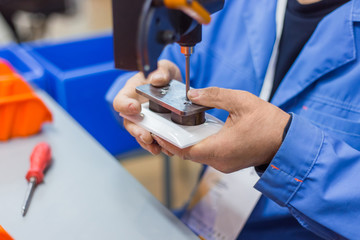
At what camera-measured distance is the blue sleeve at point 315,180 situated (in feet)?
1.81

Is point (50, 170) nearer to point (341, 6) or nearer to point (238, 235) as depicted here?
point (238, 235)

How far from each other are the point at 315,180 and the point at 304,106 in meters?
0.21

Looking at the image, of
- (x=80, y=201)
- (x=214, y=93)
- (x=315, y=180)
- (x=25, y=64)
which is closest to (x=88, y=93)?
(x=25, y=64)

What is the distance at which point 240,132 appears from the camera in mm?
541

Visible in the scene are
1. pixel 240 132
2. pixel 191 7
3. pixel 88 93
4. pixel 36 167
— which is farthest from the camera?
pixel 88 93

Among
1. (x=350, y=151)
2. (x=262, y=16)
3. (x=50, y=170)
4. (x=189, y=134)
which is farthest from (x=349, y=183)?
(x=50, y=170)

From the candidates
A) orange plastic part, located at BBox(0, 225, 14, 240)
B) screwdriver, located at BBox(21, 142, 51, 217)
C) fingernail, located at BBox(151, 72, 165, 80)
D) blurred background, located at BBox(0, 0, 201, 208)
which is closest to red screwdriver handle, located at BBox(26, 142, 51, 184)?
screwdriver, located at BBox(21, 142, 51, 217)

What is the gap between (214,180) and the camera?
0.85m

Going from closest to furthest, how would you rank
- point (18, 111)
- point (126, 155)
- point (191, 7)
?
point (191, 7), point (18, 111), point (126, 155)

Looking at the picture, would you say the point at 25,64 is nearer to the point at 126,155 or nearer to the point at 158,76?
the point at 126,155

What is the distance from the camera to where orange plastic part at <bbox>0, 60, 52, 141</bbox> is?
2.69ft

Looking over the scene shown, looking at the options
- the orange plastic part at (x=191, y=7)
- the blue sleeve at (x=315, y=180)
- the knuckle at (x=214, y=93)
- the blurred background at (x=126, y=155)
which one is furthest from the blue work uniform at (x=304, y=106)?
the blurred background at (x=126, y=155)

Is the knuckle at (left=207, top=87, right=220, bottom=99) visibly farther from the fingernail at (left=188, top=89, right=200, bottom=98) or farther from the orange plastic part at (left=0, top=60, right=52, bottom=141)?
the orange plastic part at (left=0, top=60, right=52, bottom=141)

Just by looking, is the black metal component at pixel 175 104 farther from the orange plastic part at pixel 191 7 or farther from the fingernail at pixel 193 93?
the orange plastic part at pixel 191 7
